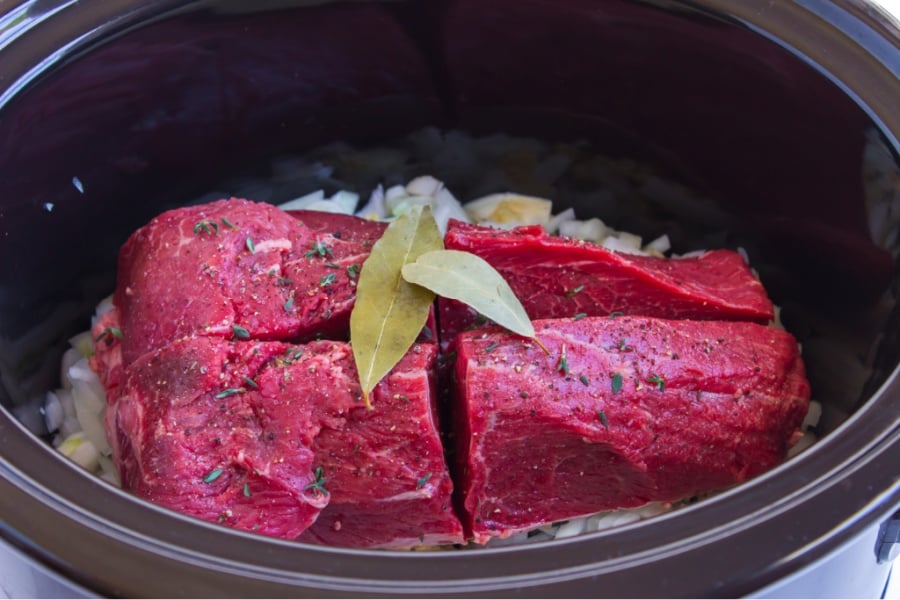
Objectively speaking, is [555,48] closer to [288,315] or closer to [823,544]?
[288,315]

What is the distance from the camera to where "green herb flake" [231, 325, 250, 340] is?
6.02ft

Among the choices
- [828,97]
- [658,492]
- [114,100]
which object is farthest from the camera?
[114,100]

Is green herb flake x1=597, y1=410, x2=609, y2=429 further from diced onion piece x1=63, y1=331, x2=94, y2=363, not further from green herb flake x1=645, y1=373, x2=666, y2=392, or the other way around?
diced onion piece x1=63, y1=331, x2=94, y2=363

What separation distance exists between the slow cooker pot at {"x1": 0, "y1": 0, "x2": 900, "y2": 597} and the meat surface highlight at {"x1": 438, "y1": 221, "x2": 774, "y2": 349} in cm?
32

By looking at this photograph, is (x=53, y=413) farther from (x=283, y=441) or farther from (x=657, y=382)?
(x=657, y=382)

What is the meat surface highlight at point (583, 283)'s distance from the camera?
198cm

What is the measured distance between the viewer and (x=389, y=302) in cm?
184

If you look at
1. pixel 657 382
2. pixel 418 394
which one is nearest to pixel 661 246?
pixel 657 382

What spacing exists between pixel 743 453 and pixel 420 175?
1224 millimetres

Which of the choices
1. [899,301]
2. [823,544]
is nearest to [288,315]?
[823,544]

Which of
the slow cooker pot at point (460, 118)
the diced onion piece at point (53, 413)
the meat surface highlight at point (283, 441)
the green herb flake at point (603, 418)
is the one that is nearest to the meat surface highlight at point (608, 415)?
the green herb flake at point (603, 418)

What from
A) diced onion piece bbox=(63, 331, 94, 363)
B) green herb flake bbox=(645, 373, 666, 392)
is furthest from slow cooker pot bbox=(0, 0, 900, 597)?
green herb flake bbox=(645, 373, 666, 392)

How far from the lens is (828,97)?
1.97m

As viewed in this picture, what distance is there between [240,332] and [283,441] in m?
0.27
